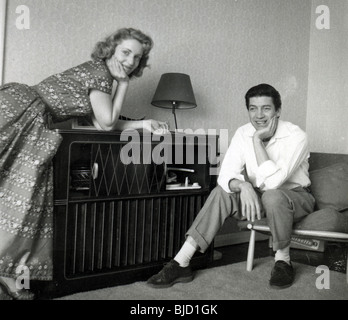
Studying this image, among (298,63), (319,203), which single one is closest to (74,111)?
(319,203)

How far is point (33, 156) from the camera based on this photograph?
1.54m

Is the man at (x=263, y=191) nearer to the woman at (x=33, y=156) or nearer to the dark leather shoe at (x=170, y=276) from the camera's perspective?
the dark leather shoe at (x=170, y=276)

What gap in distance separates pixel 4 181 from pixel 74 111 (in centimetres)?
44

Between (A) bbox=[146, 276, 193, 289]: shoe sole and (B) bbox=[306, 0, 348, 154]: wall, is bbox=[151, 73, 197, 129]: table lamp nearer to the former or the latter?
(A) bbox=[146, 276, 193, 289]: shoe sole

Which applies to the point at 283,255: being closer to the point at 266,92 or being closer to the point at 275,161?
the point at 275,161

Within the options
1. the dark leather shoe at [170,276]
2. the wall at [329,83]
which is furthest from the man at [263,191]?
the wall at [329,83]

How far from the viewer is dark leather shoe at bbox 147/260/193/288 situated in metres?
1.81

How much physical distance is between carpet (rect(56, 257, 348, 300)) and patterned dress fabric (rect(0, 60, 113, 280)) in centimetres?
27

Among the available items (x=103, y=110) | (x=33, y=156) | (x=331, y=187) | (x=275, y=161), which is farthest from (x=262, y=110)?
(x=33, y=156)

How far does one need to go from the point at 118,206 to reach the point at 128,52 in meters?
0.76

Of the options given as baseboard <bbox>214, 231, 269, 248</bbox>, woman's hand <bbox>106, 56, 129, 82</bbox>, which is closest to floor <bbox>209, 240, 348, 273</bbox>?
baseboard <bbox>214, 231, 269, 248</bbox>

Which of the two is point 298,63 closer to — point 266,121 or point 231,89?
point 231,89

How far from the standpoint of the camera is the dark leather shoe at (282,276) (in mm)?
1860

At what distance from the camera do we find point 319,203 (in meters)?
2.14
